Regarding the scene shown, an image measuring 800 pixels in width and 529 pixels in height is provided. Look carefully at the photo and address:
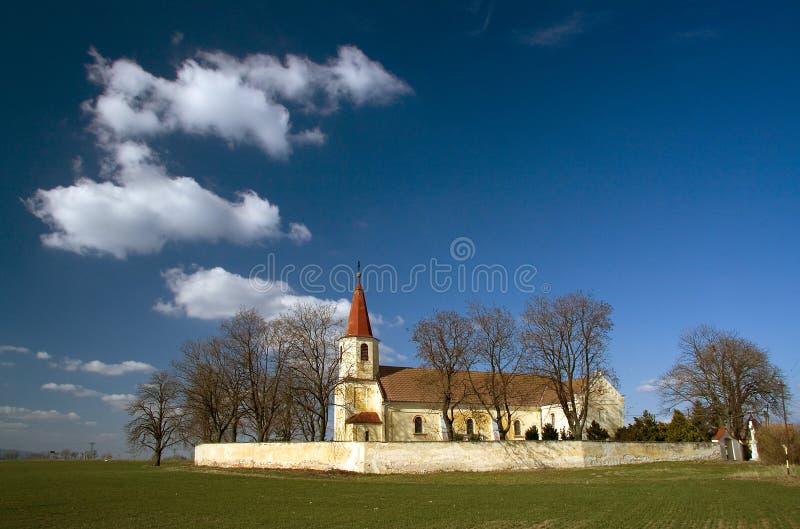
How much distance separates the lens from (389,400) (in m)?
49.7

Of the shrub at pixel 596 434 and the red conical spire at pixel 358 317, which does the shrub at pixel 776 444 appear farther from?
the red conical spire at pixel 358 317

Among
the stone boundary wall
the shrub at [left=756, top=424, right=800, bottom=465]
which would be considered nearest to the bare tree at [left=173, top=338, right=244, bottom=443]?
the stone boundary wall

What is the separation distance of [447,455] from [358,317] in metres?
20.8

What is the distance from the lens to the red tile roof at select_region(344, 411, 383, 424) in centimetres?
4853

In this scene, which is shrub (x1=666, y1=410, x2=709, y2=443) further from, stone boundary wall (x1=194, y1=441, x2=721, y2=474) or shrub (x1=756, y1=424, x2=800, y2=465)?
shrub (x1=756, y1=424, x2=800, y2=465)

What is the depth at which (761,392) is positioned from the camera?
153 feet

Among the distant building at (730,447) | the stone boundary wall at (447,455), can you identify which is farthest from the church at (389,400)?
the distant building at (730,447)

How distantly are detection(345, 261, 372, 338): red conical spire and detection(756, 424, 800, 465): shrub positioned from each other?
30.7 meters

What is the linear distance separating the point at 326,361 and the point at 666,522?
109 ft

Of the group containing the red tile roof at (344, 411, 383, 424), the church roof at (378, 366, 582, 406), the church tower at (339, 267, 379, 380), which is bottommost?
the red tile roof at (344, 411, 383, 424)

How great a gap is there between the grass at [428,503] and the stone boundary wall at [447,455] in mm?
2709

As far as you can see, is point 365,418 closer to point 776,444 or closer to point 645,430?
point 645,430

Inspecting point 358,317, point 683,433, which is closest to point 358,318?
point 358,317

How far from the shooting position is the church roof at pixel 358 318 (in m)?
52.3
